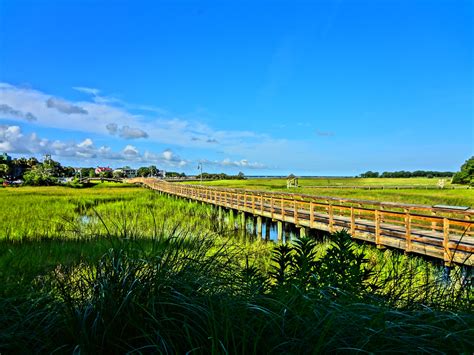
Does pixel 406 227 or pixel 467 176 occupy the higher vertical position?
pixel 467 176

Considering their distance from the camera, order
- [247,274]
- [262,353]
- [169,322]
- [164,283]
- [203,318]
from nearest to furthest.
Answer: [262,353] < [203,318] < [169,322] < [164,283] < [247,274]

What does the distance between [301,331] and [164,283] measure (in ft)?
3.35

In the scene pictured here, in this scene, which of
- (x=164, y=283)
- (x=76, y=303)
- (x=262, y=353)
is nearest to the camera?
(x=262, y=353)

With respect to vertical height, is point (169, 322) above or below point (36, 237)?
above

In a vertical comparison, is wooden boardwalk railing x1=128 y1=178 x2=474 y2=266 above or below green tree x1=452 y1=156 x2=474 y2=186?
below

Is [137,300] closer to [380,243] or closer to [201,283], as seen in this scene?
[201,283]

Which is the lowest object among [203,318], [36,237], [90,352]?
[36,237]

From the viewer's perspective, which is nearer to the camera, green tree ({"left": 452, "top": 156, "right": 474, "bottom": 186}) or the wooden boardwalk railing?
the wooden boardwalk railing

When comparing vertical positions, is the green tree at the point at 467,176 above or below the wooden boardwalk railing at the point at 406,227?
above

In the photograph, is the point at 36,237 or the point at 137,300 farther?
the point at 36,237

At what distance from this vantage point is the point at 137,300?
2.39m

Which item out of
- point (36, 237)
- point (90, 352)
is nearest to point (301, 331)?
point (90, 352)

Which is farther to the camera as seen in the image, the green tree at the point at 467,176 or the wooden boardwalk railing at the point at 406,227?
the green tree at the point at 467,176

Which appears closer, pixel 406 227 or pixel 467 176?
pixel 406 227
